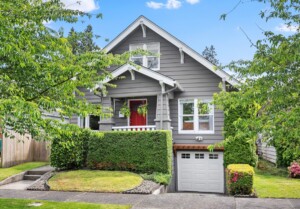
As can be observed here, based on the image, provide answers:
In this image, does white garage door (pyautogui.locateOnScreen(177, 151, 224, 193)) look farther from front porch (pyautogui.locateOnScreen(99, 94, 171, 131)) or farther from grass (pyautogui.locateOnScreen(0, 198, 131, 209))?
grass (pyautogui.locateOnScreen(0, 198, 131, 209))

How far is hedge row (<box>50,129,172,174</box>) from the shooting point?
13680mm

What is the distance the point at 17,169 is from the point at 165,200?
8.49 metres

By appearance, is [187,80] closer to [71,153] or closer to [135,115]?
[135,115]

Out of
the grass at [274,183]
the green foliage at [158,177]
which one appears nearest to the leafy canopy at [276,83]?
the grass at [274,183]

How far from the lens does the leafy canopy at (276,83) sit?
5964 millimetres

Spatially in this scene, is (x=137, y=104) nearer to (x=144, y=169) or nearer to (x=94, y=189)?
(x=144, y=169)

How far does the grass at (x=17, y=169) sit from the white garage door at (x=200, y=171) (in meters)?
7.22

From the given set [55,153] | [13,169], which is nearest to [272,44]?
[55,153]

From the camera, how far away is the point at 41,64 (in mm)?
7625

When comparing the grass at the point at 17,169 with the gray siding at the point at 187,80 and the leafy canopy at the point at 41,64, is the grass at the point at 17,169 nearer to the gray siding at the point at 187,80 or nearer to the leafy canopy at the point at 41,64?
the gray siding at the point at 187,80

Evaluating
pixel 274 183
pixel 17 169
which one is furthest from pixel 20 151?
pixel 274 183

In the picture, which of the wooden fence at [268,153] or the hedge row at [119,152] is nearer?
the hedge row at [119,152]

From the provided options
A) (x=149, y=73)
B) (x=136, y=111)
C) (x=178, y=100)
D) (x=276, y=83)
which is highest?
(x=149, y=73)

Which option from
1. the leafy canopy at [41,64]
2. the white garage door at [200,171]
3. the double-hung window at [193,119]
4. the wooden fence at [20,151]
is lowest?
the white garage door at [200,171]
